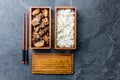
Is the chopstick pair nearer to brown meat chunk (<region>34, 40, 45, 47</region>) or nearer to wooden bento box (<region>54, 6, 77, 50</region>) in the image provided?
brown meat chunk (<region>34, 40, 45, 47</region>)

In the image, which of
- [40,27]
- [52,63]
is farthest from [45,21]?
[52,63]

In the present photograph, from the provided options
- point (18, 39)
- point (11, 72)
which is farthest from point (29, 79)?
point (18, 39)

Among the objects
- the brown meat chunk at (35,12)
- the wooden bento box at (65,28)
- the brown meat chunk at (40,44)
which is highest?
the brown meat chunk at (35,12)

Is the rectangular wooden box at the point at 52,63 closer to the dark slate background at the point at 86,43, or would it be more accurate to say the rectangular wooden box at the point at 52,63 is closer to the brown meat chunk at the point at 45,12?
the dark slate background at the point at 86,43

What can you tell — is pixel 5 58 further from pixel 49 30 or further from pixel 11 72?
pixel 49 30

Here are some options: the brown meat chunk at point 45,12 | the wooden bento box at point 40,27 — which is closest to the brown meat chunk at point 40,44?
the wooden bento box at point 40,27

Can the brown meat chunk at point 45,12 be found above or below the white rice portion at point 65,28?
above
